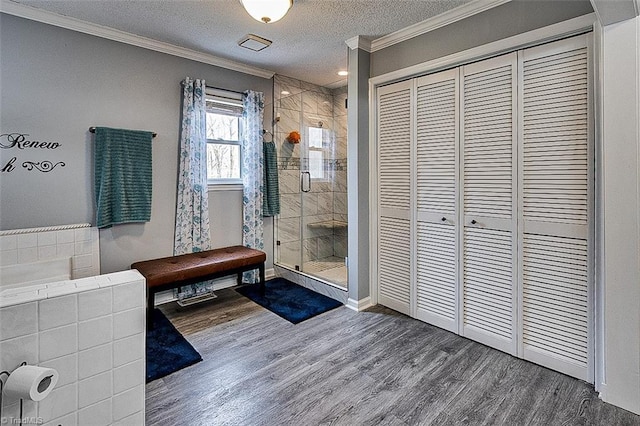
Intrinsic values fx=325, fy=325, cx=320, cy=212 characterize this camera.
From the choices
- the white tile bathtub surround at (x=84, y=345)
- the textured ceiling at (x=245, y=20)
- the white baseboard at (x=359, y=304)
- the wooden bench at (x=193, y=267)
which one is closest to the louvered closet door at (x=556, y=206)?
the textured ceiling at (x=245, y=20)

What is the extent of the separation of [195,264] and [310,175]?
6.44ft

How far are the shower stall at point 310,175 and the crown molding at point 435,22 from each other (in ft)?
4.59

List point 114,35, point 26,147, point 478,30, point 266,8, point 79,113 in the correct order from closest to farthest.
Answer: point 266,8 < point 478,30 < point 26,147 < point 79,113 < point 114,35

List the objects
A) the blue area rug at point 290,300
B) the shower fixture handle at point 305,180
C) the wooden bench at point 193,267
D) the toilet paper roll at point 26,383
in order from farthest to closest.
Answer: the shower fixture handle at point 305,180 < the blue area rug at point 290,300 < the wooden bench at point 193,267 < the toilet paper roll at point 26,383

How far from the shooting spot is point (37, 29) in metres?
2.61

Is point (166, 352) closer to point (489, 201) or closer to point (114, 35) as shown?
point (489, 201)

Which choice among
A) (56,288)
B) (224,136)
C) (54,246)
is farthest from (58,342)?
(224,136)

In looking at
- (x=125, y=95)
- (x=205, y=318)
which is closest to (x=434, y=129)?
(x=205, y=318)

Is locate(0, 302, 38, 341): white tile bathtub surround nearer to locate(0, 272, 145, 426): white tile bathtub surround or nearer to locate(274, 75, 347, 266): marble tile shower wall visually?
locate(0, 272, 145, 426): white tile bathtub surround

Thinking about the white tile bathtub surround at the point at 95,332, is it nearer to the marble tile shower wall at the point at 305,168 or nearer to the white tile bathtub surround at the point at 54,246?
the white tile bathtub surround at the point at 54,246

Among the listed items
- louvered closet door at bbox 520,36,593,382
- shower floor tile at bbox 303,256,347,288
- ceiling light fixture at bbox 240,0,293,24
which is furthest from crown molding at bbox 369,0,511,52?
shower floor tile at bbox 303,256,347,288

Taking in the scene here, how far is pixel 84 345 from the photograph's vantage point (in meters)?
1.19

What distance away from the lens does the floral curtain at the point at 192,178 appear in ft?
11.1

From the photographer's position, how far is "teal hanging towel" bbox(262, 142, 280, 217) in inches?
160
